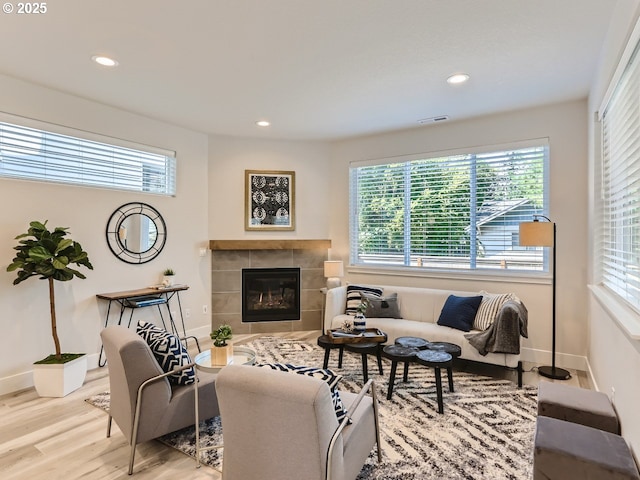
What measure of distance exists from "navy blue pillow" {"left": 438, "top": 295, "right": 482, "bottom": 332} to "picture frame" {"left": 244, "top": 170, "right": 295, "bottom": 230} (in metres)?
2.53

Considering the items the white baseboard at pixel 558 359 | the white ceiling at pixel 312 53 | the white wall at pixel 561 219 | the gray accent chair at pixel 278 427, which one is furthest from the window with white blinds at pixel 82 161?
the white baseboard at pixel 558 359

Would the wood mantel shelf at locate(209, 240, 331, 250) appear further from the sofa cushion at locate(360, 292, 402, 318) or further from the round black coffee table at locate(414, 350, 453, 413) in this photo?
the round black coffee table at locate(414, 350, 453, 413)

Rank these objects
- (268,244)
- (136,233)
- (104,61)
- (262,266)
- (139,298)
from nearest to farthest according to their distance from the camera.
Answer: (104,61), (139,298), (136,233), (268,244), (262,266)

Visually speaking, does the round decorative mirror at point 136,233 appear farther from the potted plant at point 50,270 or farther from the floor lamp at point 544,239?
the floor lamp at point 544,239

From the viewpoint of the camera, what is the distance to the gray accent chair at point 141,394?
2.18 metres

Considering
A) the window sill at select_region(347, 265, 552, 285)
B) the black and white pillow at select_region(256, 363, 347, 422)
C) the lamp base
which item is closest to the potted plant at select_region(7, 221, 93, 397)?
the black and white pillow at select_region(256, 363, 347, 422)

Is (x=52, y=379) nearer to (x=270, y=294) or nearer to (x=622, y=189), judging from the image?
(x=270, y=294)

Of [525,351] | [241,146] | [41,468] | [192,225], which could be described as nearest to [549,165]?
[525,351]

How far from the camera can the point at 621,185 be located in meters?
2.45

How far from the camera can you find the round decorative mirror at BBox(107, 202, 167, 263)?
13.7 feet

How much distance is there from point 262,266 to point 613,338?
4.14m

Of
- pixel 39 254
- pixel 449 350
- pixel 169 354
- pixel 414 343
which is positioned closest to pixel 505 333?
pixel 449 350

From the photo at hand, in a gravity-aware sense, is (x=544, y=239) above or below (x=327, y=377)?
above

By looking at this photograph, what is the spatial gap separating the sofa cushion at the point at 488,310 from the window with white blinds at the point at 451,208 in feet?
1.91
